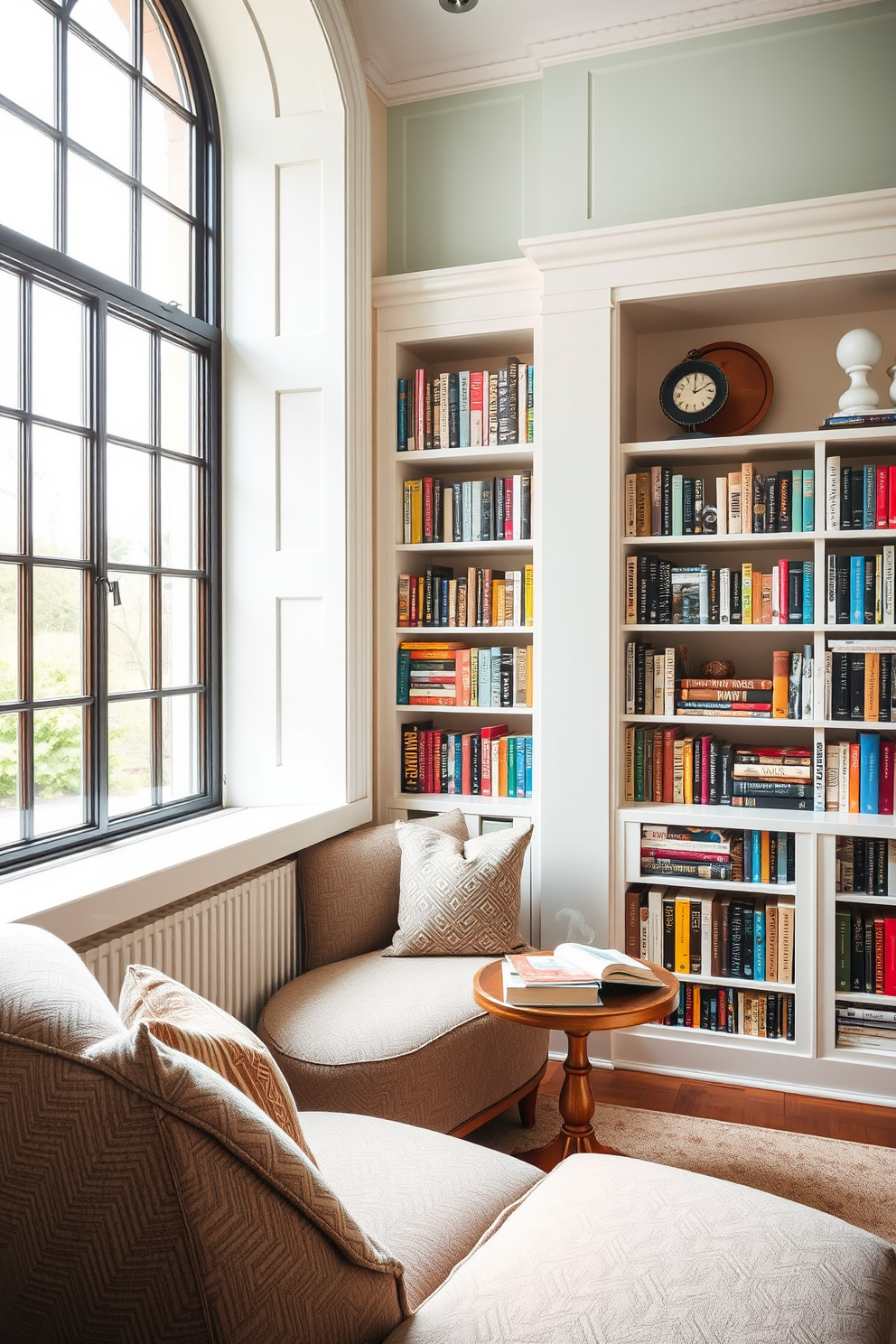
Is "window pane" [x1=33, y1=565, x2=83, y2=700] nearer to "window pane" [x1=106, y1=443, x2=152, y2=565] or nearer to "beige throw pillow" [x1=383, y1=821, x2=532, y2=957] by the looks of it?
"window pane" [x1=106, y1=443, x2=152, y2=565]

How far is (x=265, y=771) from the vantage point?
3.10 metres

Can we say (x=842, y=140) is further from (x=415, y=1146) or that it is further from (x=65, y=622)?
(x=415, y=1146)

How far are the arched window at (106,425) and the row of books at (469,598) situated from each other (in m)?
0.68

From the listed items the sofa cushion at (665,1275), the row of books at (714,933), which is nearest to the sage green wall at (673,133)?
the row of books at (714,933)

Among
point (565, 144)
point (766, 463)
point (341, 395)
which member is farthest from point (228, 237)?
point (766, 463)

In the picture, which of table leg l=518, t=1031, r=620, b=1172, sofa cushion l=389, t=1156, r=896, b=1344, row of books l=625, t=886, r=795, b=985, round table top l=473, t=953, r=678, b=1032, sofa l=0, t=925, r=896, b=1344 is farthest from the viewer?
row of books l=625, t=886, r=795, b=985

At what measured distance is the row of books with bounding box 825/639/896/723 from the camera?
114 inches

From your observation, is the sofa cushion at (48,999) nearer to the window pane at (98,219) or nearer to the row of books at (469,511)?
the window pane at (98,219)

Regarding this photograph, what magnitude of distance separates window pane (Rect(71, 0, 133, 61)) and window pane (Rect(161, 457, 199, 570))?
3.64 ft

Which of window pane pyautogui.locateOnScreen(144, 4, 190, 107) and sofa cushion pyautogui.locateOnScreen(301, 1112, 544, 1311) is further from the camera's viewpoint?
window pane pyautogui.locateOnScreen(144, 4, 190, 107)

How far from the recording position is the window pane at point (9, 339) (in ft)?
7.27

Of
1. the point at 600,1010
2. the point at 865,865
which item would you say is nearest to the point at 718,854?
the point at 865,865

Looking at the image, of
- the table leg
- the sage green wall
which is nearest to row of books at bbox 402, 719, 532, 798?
the table leg

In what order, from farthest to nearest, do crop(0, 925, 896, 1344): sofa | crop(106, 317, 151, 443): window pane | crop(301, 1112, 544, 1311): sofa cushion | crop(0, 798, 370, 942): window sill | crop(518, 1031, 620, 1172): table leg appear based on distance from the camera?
crop(106, 317, 151, 443): window pane
crop(518, 1031, 620, 1172): table leg
crop(0, 798, 370, 942): window sill
crop(301, 1112, 544, 1311): sofa cushion
crop(0, 925, 896, 1344): sofa
